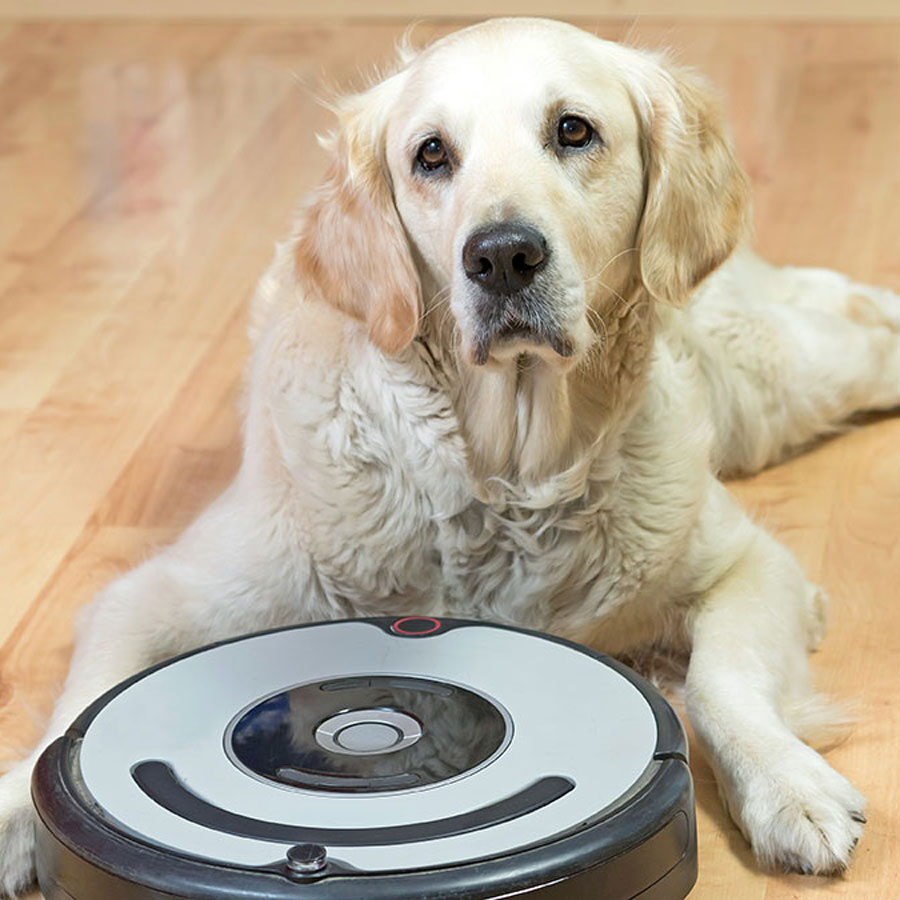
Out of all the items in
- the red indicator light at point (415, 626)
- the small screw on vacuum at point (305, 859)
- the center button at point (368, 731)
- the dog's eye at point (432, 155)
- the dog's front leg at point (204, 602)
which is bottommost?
the dog's front leg at point (204, 602)

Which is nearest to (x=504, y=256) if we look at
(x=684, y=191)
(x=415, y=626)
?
(x=684, y=191)

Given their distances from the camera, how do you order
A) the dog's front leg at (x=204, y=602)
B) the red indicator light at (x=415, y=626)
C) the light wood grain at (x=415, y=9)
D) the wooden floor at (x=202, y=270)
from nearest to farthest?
the red indicator light at (x=415, y=626) < the dog's front leg at (x=204, y=602) < the wooden floor at (x=202, y=270) < the light wood grain at (x=415, y=9)

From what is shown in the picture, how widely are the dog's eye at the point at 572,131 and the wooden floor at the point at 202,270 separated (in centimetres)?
34

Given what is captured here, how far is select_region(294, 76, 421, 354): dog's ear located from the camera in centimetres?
192

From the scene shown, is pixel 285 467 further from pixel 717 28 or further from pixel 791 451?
pixel 717 28

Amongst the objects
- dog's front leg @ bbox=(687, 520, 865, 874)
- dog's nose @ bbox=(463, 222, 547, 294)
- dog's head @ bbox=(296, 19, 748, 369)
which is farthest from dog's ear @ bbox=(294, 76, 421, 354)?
dog's front leg @ bbox=(687, 520, 865, 874)

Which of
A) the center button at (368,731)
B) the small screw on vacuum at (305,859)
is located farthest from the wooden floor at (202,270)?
the small screw on vacuum at (305,859)

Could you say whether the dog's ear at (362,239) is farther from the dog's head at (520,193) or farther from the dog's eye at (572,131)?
the dog's eye at (572,131)

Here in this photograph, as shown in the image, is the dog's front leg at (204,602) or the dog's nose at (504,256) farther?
the dog's front leg at (204,602)

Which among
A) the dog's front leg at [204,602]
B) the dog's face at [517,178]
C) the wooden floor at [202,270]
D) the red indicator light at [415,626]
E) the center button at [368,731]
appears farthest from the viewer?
the wooden floor at [202,270]

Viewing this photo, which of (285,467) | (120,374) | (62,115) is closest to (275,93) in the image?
(62,115)

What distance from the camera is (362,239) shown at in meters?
1.96

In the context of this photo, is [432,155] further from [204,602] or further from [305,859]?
[305,859]

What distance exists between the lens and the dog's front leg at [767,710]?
1.76 meters
